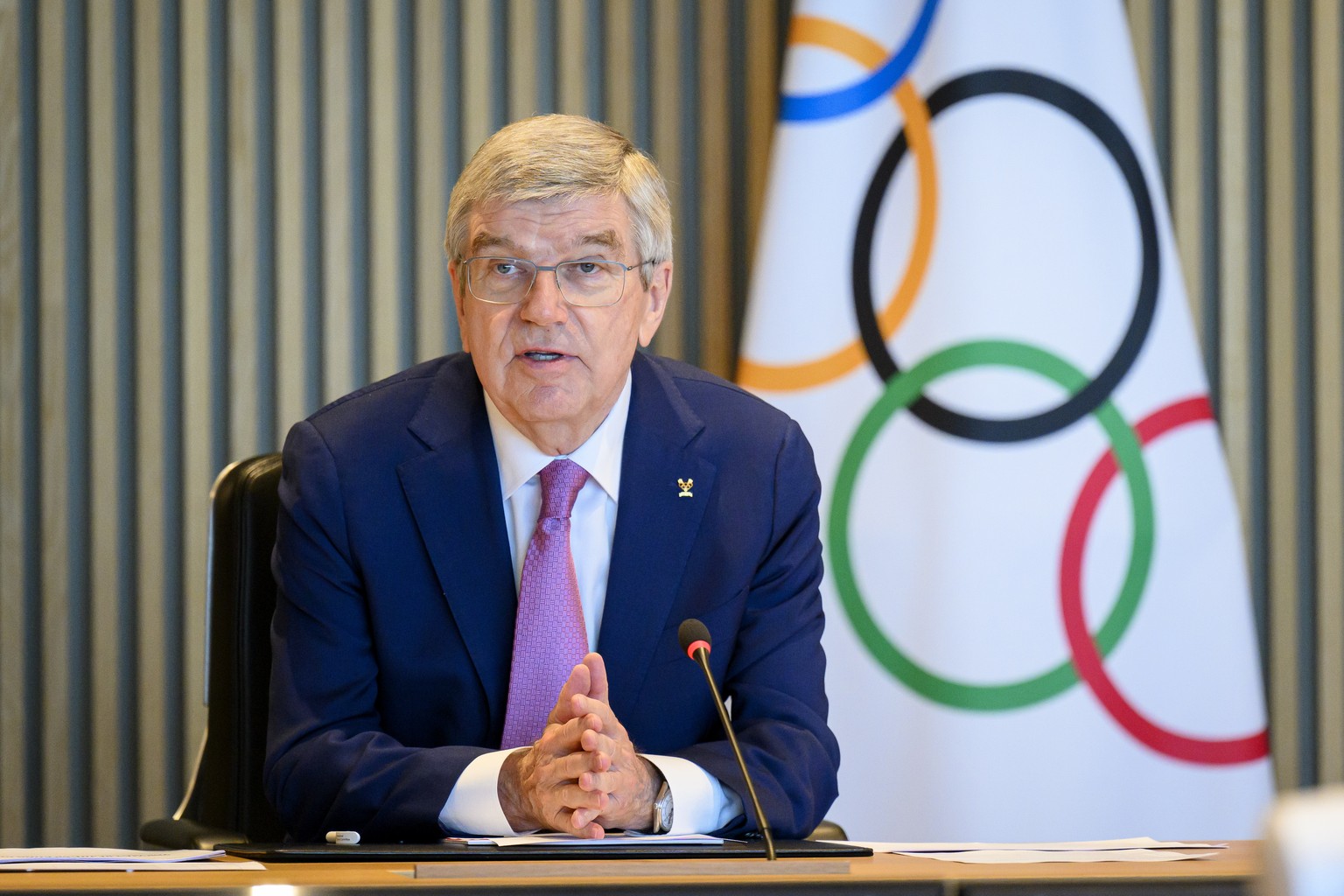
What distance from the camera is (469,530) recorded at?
1.95 m

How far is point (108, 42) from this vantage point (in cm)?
337

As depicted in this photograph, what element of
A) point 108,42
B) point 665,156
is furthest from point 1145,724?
point 108,42

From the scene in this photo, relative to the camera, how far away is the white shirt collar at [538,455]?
1.99 metres

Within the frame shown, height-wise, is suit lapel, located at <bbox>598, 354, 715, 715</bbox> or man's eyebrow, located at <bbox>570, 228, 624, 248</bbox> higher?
man's eyebrow, located at <bbox>570, 228, 624, 248</bbox>

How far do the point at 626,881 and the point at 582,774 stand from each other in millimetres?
415

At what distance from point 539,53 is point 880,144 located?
0.88 metres

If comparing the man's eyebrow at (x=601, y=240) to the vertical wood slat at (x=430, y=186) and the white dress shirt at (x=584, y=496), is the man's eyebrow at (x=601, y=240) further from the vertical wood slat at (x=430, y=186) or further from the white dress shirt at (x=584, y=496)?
the vertical wood slat at (x=430, y=186)

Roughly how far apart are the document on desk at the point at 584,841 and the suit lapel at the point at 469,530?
34 cm

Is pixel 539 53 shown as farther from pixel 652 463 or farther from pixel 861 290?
pixel 652 463

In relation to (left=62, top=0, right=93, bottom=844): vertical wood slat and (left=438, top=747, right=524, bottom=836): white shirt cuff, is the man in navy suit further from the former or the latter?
(left=62, top=0, right=93, bottom=844): vertical wood slat

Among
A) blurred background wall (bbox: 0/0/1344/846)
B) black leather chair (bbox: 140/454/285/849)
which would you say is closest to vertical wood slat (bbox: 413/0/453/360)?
blurred background wall (bbox: 0/0/1344/846)

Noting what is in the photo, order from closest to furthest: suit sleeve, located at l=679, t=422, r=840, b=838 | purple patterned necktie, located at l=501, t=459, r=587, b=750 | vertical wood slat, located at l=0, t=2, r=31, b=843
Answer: suit sleeve, located at l=679, t=422, r=840, b=838
purple patterned necktie, located at l=501, t=459, r=587, b=750
vertical wood slat, located at l=0, t=2, r=31, b=843

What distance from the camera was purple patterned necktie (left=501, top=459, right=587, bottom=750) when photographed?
6.17 feet

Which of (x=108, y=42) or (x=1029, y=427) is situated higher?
(x=108, y=42)
